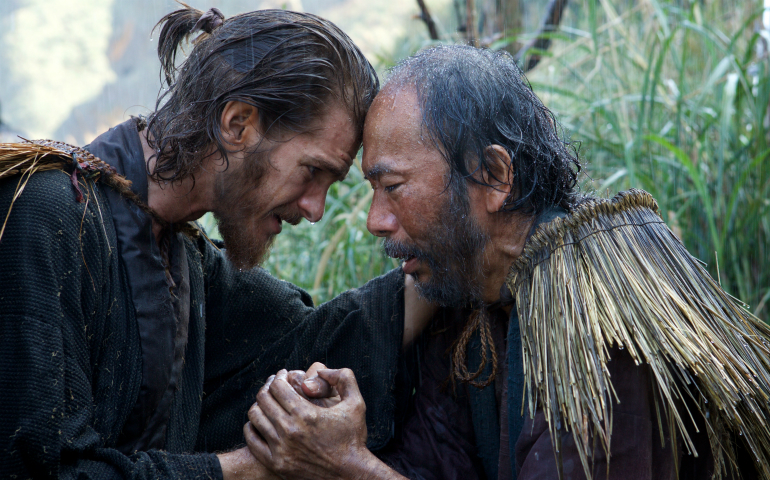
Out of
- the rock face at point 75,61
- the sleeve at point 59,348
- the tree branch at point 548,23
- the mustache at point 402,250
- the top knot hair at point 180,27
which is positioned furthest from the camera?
the rock face at point 75,61

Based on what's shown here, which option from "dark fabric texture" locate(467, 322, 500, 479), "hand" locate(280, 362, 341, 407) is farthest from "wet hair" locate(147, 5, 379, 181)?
"dark fabric texture" locate(467, 322, 500, 479)

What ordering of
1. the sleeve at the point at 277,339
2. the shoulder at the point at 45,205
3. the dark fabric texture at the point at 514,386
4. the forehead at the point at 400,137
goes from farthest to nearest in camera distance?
1. the sleeve at the point at 277,339
2. the forehead at the point at 400,137
3. the dark fabric texture at the point at 514,386
4. the shoulder at the point at 45,205

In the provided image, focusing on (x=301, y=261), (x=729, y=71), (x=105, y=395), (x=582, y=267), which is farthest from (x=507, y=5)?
(x=105, y=395)

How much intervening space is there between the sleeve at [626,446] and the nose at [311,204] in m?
1.02

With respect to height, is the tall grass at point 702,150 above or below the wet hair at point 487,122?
below

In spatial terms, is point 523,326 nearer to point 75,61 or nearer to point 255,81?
point 255,81

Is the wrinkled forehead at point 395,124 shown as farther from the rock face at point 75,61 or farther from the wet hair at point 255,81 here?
the rock face at point 75,61

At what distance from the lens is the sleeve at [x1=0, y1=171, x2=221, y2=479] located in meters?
1.64

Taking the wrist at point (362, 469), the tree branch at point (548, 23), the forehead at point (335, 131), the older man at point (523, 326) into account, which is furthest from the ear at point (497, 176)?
the tree branch at point (548, 23)

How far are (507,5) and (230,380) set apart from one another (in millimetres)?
3591

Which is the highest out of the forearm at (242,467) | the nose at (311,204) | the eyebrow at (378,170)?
the eyebrow at (378,170)

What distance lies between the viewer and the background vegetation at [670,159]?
341cm

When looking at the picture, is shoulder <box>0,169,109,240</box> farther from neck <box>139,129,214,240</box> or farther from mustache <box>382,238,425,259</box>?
mustache <box>382,238,425,259</box>

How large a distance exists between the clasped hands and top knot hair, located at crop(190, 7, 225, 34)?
3.99 feet
